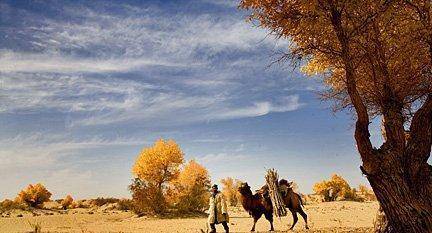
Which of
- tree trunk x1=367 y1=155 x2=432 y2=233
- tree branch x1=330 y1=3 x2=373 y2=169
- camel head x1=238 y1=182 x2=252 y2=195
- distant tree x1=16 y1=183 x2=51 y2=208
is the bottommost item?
tree trunk x1=367 y1=155 x2=432 y2=233

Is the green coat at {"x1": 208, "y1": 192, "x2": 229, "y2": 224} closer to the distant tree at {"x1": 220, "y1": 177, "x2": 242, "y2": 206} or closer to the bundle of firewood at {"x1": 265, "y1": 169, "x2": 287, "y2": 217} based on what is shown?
the bundle of firewood at {"x1": 265, "y1": 169, "x2": 287, "y2": 217}

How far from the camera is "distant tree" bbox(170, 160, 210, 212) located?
38938 millimetres

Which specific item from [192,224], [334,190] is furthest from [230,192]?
[192,224]

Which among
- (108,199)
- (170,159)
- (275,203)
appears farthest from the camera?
(108,199)

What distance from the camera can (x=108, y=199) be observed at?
7206 cm

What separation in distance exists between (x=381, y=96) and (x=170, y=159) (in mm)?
27047

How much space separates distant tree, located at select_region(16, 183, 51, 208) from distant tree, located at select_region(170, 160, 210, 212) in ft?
84.0

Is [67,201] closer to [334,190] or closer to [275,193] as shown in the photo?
[334,190]

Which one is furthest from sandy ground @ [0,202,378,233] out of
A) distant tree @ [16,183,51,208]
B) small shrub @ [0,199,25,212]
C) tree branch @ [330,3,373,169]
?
distant tree @ [16,183,51,208]

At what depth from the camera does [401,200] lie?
1127cm

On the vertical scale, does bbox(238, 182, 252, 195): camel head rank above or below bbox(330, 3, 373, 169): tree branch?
below

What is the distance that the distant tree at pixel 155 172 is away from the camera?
1495 inches

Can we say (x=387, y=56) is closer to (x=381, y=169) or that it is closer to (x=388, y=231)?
(x=381, y=169)

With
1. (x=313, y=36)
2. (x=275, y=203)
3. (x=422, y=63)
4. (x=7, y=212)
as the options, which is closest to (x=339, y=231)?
(x=275, y=203)
